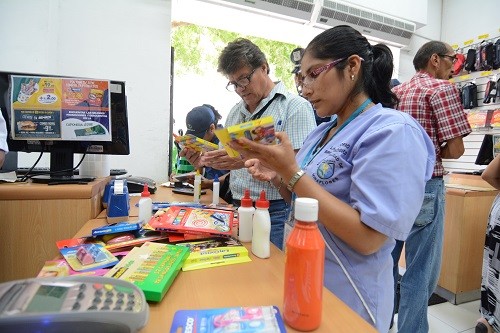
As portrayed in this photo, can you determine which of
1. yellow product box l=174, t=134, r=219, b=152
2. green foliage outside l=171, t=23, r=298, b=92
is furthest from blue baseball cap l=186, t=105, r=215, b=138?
green foliage outside l=171, t=23, r=298, b=92

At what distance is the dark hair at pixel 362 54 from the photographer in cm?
98

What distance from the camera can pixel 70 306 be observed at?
1.62ft

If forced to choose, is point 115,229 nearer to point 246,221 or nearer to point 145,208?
point 145,208

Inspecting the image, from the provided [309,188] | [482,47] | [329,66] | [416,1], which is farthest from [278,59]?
[309,188]

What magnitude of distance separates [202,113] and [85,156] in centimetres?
102

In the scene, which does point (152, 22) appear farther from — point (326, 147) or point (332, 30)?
point (326, 147)

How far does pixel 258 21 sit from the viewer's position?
13.0 feet

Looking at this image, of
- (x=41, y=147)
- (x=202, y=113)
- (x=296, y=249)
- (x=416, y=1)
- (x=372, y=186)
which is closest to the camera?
(x=296, y=249)

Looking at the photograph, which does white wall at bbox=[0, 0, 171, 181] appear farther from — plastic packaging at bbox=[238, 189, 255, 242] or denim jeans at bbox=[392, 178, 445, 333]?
denim jeans at bbox=[392, 178, 445, 333]

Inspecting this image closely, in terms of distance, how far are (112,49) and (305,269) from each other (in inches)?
125

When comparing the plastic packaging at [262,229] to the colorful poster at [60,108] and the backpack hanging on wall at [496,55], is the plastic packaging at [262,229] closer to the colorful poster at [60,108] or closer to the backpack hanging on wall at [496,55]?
the colorful poster at [60,108]

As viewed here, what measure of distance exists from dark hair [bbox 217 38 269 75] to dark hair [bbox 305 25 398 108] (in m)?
0.72

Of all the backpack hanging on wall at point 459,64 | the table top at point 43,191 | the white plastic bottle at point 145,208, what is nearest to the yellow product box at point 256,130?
the white plastic bottle at point 145,208

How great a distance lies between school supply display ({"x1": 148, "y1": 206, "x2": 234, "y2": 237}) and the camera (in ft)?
3.58
